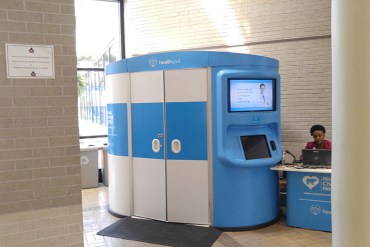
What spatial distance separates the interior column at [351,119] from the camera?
2.20 meters

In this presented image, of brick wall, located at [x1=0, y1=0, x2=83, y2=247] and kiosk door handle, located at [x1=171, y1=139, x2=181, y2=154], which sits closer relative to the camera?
brick wall, located at [x1=0, y1=0, x2=83, y2=247]

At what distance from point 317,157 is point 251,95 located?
3.76 feet

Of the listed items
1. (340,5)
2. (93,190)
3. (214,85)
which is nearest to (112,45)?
(93,190)

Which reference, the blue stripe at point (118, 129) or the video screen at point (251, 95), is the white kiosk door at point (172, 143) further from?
the video screen at point (251, 95)

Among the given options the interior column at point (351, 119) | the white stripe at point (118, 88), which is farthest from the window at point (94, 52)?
the interior column at point (351, 119)

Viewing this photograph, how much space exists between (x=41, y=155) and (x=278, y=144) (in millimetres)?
3199

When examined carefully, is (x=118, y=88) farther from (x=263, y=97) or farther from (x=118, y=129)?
(x=263, y=97)

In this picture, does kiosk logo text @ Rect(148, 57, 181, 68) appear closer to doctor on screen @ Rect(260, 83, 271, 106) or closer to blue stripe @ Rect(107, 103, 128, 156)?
blue stripe @ Rect(107, 103, 128, 156)

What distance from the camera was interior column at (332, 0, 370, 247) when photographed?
2203mm

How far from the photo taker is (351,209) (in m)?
2.33

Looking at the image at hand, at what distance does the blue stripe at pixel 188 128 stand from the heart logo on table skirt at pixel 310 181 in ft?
4.22

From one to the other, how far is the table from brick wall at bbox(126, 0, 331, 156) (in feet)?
6.70

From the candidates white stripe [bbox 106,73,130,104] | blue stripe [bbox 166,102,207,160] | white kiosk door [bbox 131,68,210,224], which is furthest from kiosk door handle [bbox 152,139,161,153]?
white stripe [bbox 106,73,130,104]

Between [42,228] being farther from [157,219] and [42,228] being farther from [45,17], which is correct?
[157,219]
